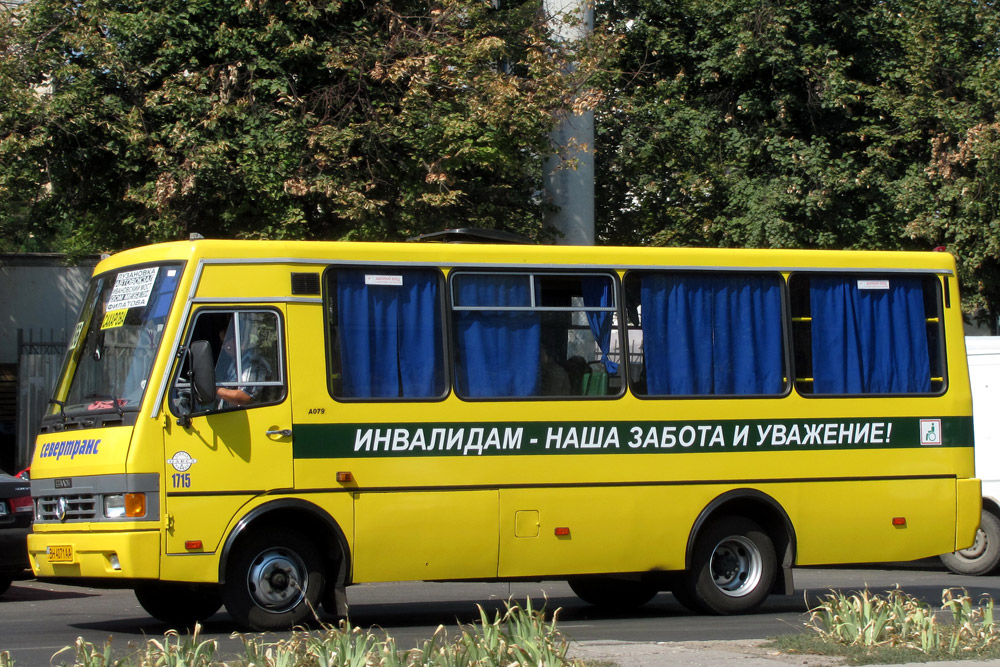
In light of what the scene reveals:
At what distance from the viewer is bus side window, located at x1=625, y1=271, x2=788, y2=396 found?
427 inches

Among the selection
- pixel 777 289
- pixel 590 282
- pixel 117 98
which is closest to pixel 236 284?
pixel 590 282

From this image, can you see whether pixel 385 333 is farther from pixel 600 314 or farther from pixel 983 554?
pixel 983 554

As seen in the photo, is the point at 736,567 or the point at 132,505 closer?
the point at 132,505

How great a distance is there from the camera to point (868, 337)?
11.6 m

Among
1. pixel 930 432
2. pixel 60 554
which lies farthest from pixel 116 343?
pixel 930 432

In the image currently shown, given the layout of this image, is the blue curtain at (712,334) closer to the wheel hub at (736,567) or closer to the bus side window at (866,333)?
the bus side window at (866,333)

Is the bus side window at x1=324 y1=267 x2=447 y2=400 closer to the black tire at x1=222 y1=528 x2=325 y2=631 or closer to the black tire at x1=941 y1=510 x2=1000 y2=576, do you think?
the black tire at x1=222 y1=528 x2=325 y2=631

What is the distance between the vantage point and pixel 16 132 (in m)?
15.3

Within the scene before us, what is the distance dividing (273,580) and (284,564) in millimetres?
139

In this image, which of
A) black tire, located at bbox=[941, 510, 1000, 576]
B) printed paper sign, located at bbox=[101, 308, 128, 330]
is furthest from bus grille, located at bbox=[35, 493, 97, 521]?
black tire, located at bbox=[941, 510, 1000, 576]

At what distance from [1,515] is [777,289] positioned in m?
8.14

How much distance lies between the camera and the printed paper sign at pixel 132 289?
972 cm

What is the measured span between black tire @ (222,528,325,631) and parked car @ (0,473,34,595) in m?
4.64

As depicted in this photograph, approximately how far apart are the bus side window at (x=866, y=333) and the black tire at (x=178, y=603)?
529cm
